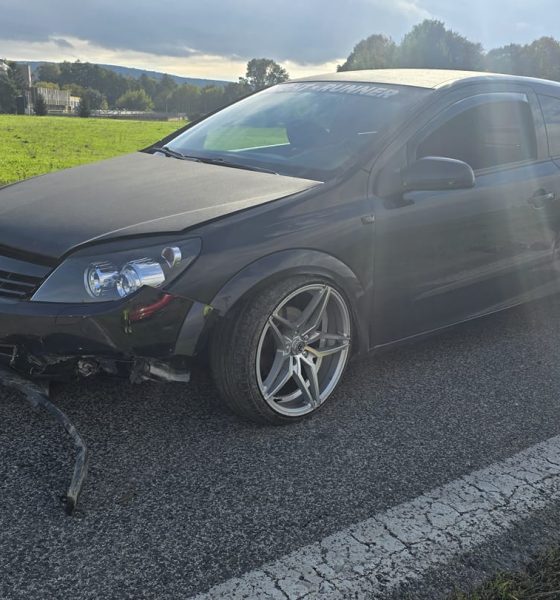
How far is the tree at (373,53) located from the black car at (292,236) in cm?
11002

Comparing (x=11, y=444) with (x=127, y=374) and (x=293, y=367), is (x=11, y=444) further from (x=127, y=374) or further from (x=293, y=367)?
(x=293, y=367)

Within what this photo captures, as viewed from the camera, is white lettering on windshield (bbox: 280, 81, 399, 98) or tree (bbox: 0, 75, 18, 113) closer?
white lettering on windshield (bbox: 280, 81, 399, 98)

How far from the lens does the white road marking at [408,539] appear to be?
2139 millimetres

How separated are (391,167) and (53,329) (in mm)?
1780

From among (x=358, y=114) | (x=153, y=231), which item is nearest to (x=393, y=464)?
(x=153, y=231)

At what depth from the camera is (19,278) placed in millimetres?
2879

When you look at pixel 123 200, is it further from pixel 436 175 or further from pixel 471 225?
pixel 471 225

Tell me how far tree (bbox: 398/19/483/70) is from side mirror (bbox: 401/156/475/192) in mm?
110051

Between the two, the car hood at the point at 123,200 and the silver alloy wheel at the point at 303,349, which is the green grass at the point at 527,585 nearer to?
the silver alloy wheel at the point at 303,349

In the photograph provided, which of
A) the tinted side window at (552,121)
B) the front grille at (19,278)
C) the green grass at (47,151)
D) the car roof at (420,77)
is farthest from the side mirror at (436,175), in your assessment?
the green grass at (47,151)

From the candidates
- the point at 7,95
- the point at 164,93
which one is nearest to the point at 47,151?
the point at 7,95

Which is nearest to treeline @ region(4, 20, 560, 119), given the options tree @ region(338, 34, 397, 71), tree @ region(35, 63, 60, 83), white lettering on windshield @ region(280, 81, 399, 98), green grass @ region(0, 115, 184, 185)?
tree @ region(338, 34, 397, 71)

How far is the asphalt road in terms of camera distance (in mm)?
2236

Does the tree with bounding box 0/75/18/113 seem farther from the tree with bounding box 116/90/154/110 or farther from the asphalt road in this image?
the asphalt road
